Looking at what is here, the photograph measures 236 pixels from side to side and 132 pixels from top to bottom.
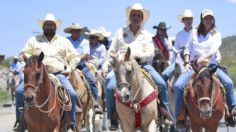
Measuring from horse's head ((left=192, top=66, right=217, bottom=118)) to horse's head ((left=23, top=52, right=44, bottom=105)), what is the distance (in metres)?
3.08

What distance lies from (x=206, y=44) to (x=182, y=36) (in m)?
3.32

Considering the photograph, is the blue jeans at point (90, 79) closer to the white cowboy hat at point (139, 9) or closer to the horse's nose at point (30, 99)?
the white cowboy hat at point (139, 9)

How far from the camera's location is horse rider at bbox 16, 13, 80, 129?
13430mm

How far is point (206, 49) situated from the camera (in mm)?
13445

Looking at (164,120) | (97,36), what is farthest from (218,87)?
(97,36)

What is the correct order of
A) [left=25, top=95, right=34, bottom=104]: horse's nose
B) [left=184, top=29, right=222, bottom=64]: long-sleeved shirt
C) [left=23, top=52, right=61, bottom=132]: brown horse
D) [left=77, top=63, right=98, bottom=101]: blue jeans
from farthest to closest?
[left=77, top=63, right=98, bottom=101]: blue jeans, [left=184, top=29, right=222, bottom=64]: long-sleeved shirt, [left=23, top=52, right=61, bottom=132]: brown horse, [left=25, top=95, right=34, bottom=104]: horse's nose

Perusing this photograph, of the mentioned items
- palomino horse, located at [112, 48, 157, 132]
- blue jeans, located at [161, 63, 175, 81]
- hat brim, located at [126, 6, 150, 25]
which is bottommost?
palomino horse, located at [112, 48, 157, 132]

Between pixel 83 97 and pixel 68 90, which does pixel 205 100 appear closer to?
pixel 68 90

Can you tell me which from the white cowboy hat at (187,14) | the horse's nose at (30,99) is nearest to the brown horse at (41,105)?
the horse's nose at (30,99)

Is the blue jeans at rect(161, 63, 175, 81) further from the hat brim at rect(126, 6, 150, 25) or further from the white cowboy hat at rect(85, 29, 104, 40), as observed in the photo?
the white cowboy hat at rect(85, 29, 104, 40)

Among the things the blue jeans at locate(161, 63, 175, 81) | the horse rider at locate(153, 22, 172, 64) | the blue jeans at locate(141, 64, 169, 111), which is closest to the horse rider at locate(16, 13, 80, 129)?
the blue jeans at locate(141, 64, 169, 111)

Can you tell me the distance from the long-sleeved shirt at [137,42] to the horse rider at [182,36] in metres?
3.51

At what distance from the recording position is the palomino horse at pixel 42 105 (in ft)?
39.1

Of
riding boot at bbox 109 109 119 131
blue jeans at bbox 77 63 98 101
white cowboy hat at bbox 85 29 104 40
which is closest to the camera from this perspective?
riding boot at bbox 109 109 119 131
